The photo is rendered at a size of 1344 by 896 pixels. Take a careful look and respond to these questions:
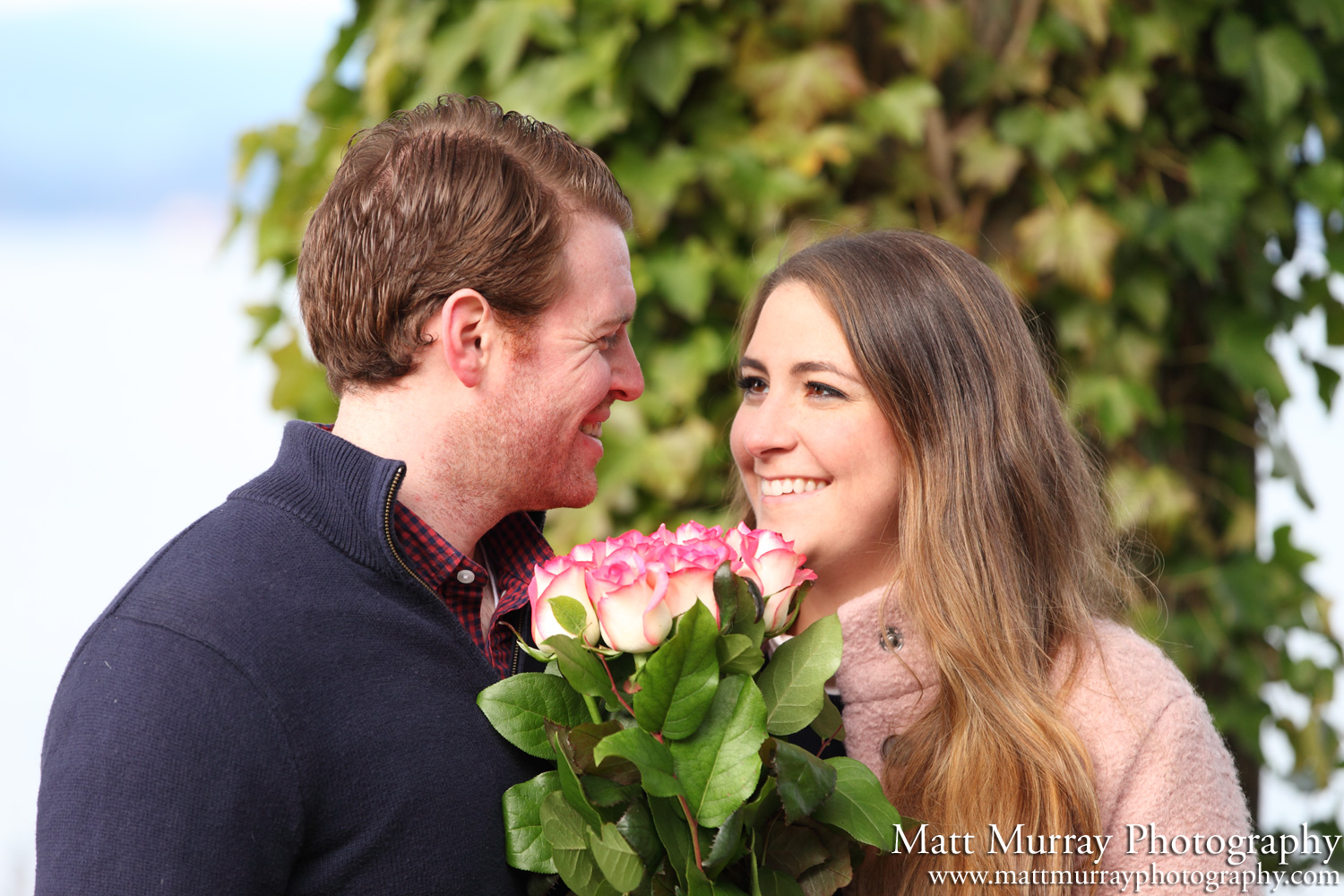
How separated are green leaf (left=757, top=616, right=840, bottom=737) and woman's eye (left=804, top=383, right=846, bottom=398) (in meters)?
0.57

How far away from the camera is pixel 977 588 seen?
1884 millimetres

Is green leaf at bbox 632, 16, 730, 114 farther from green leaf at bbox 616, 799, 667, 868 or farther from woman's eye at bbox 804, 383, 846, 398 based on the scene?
green leaf at bbox 616, 799, 667, 868

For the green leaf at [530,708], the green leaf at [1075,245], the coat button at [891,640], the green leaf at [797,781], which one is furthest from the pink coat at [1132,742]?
the green leaf at [1075,245]

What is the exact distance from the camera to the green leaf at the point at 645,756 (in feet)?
4.13

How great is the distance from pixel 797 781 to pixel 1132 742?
693 millimetres

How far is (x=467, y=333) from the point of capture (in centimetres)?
169

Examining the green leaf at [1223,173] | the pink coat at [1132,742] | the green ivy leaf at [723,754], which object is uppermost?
the green leaf at [1223,173]

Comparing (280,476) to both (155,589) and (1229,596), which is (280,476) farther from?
(1229,596)

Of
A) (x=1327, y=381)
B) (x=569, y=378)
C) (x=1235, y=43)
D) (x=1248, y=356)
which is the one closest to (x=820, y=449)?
(x=569, y=378)

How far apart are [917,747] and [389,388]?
3.19ft

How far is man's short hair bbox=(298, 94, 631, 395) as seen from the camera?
1674mm

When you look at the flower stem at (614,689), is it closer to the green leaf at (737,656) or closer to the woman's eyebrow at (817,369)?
the green leaf at (737,656)

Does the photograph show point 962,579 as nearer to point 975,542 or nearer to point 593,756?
point 975,542

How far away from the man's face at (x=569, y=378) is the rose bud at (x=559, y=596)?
360mm
